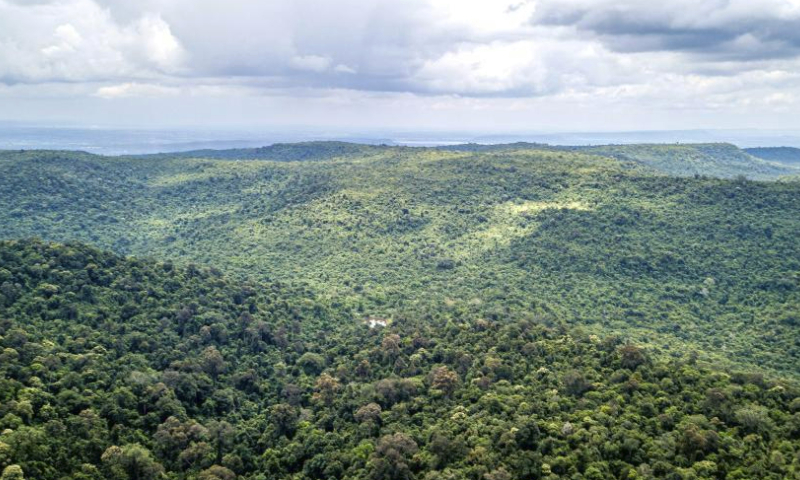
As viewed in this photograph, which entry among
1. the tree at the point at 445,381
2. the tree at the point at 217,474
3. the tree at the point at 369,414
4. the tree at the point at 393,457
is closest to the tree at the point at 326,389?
the tree at the point at 369,414

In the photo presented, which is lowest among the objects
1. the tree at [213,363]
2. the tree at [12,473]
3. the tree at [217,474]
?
the tree at [217,474]

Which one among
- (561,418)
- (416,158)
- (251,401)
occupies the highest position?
(416,158)

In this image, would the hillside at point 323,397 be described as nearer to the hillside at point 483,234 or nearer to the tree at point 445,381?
the tree at point 445,381

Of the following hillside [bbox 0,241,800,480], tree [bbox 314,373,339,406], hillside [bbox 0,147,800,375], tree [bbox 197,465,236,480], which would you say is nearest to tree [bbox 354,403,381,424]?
hillside [bbox 0,241,800,480]

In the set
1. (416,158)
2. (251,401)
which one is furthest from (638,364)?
(416,158)

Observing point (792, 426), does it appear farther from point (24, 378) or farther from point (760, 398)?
point (24, 378)

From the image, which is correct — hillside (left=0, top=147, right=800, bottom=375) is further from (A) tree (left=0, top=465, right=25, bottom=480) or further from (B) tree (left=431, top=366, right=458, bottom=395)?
(A) tree (left=0, top=465, right=25, bottom=480)
